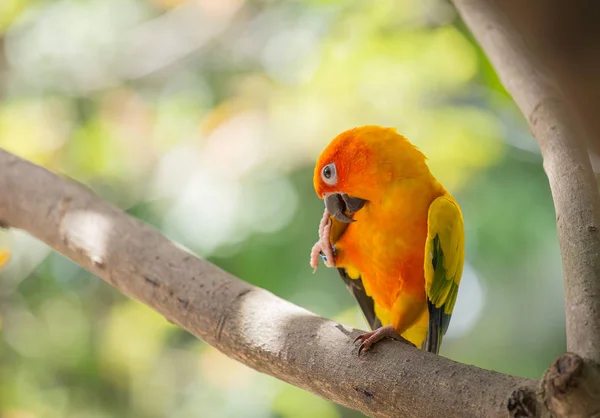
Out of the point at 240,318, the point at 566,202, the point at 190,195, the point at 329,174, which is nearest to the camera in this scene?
the point at 566,202

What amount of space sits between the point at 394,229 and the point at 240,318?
2.26ft

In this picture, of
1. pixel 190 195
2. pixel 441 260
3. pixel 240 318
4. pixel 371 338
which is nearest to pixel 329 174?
pixel 441 260

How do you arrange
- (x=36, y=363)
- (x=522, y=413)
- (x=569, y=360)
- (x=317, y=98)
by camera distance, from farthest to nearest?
(x=36, y=363), (x=317, y=98), (x=522, y=413), (x=569, y=360)

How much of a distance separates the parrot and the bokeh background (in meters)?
2.14

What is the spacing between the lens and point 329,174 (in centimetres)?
246

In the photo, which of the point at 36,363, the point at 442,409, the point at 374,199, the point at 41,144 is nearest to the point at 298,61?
the point at 41,144

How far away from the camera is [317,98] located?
176 inches

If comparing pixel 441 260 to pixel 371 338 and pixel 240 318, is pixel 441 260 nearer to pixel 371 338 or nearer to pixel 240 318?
pixel 371 338

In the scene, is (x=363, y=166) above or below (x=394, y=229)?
above

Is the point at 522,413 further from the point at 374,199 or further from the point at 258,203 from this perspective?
the point at 258,203

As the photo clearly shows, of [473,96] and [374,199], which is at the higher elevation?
[374,199]

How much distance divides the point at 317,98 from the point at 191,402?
258cm

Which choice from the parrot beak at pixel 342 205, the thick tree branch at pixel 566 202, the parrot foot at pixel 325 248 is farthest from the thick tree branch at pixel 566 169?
the parrot foot at pixel 325 248

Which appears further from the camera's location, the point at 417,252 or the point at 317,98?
the point at 317,98
